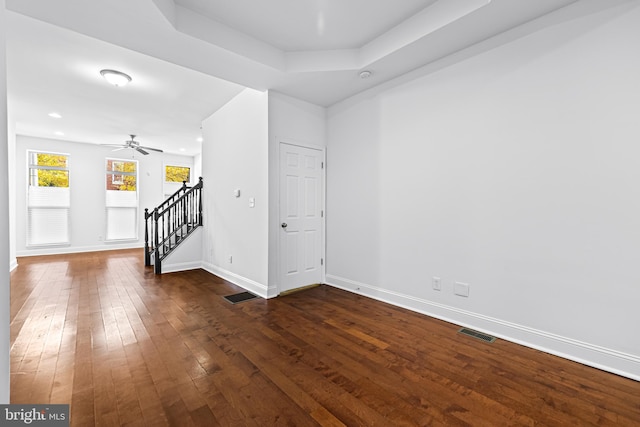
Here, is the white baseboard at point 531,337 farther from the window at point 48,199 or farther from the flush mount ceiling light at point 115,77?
the window at point 48,199

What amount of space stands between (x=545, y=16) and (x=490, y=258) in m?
2.22

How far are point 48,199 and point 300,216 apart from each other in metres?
7.57

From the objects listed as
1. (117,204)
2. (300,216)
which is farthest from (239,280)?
(117,204)

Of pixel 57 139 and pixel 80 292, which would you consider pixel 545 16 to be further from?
pixel 57 139

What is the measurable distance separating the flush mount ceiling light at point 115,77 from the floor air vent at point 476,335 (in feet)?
17.4

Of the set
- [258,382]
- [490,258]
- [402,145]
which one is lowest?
[258,382]

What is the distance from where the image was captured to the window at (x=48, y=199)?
288 inches

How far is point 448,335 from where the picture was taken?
2.77 m

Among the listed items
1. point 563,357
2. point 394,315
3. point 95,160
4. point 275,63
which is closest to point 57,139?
point 95,160

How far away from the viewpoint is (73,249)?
7.82 meters

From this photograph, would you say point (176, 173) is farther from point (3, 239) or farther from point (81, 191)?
point (3, 239)

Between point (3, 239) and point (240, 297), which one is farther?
point (240, 297)

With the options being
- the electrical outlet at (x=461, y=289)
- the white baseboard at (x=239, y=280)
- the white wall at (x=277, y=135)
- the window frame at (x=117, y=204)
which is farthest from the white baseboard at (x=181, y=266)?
the electrical outlet at (x=461, y=289)

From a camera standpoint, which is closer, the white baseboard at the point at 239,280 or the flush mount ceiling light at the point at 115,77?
the flush mount ceiling light at the point at 115,77
